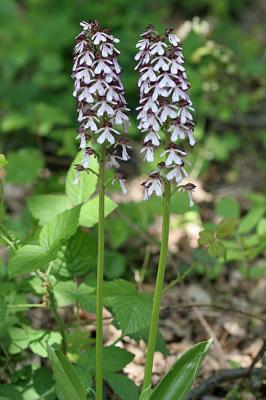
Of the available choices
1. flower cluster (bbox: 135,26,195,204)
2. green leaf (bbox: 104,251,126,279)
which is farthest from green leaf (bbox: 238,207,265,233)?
flower cluster (bbox: 135,26,195,204)

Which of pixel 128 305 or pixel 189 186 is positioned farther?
pixel 128 305

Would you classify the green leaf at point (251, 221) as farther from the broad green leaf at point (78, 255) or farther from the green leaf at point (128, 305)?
the green leaf at point (128, 305)

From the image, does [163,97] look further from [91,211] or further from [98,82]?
[91,211]

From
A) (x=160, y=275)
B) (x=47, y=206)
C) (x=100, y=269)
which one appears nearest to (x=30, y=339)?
(x=47, y=206)

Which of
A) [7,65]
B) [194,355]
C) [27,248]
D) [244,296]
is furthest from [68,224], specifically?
[7,65]

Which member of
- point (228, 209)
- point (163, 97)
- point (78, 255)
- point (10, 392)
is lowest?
point (10, 392)

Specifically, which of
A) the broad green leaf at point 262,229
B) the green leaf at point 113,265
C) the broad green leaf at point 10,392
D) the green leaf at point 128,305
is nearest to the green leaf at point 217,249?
the green leaf at point 128,305
